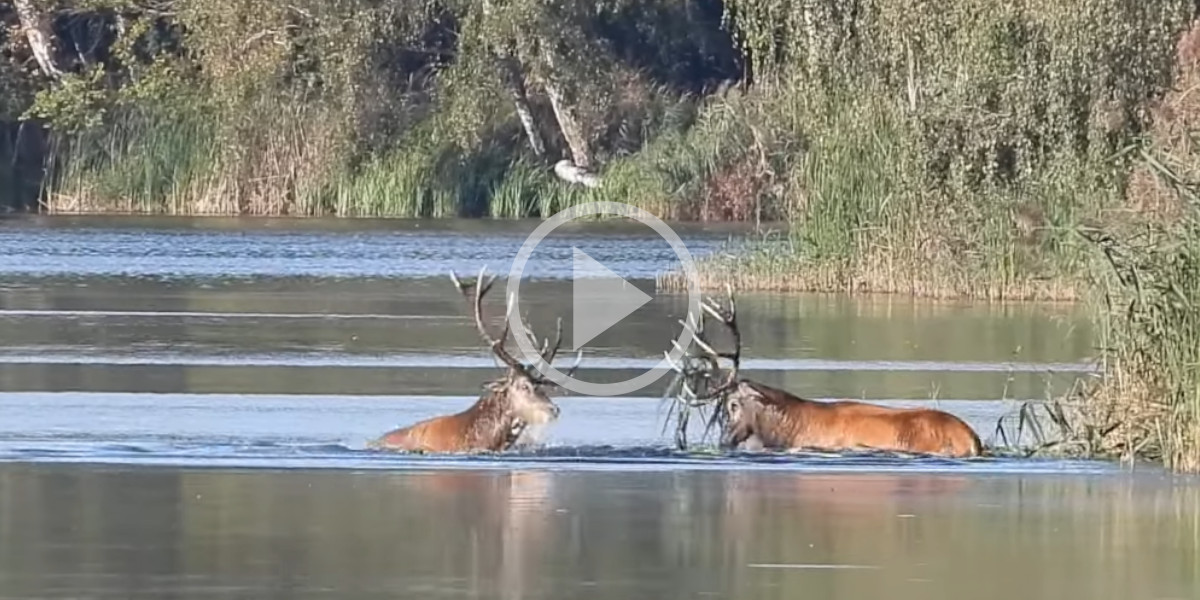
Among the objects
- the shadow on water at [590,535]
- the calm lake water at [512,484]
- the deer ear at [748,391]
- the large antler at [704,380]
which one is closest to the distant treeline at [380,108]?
the calm lake water at [512,484]

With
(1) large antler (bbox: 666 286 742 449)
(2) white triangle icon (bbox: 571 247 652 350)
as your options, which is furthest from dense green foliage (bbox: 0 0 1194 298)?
(1) large antler (bbox: 666 286 742 449)

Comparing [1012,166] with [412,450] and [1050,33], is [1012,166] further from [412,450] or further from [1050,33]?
[412,450]

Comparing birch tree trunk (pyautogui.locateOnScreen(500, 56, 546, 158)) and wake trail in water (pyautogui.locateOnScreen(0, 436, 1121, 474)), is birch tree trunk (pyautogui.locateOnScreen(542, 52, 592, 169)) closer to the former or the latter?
birch tree trunk (pyautogui.locateOnScreen(500, 56, 546, 158))

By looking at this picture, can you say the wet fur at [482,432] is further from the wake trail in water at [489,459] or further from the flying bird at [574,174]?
the flying bird at [574,174]

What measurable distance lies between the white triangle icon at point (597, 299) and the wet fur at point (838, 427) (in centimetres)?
859

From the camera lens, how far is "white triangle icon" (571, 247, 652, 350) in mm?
26891

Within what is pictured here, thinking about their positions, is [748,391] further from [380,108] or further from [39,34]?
[39,34]

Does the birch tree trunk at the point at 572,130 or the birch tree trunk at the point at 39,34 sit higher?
the birch tree trunk at the point at 39,34

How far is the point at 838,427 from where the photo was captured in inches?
627

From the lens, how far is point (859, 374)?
21734mm
